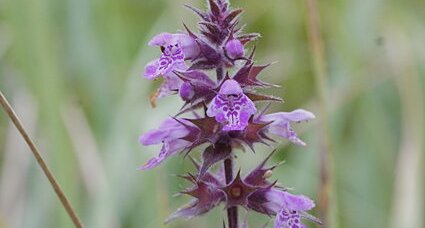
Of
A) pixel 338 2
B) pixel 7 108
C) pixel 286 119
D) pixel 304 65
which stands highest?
pixel 338 2

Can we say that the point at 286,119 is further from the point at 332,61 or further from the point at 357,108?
the point at 332,61

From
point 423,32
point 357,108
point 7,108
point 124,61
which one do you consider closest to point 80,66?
point 124,61

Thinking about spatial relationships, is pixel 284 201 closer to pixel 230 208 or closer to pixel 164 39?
pixel 230 208

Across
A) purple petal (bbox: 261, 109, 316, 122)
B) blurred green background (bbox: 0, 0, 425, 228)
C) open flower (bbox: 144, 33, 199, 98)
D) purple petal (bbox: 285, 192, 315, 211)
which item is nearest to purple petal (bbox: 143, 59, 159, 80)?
open flower (bbox: 144, 33, 199, 98)

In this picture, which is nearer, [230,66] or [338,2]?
[230,66]

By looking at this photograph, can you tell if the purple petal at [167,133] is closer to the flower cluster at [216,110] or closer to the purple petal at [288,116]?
the flower cluster at [216,110]

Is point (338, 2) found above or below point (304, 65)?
above
